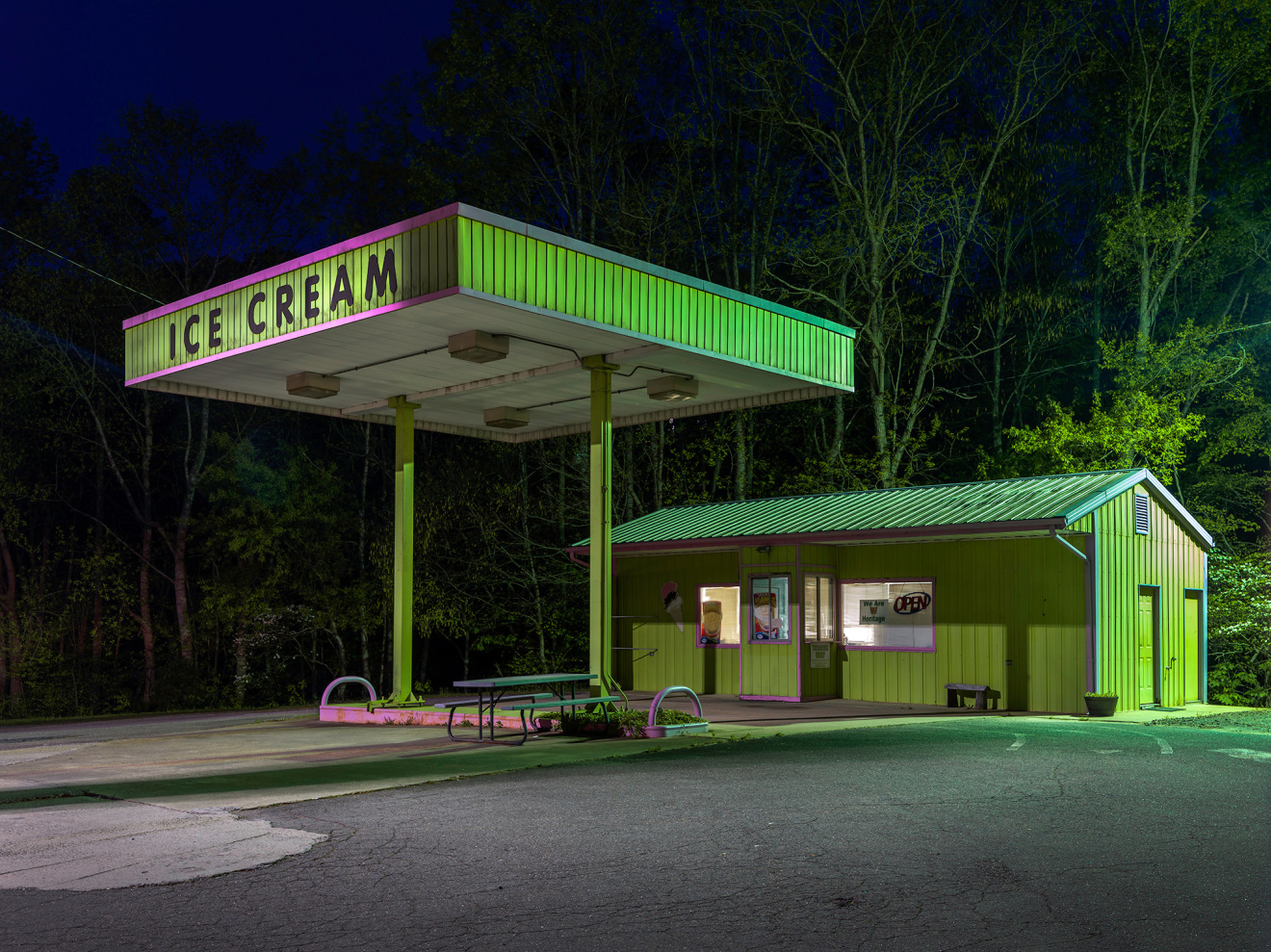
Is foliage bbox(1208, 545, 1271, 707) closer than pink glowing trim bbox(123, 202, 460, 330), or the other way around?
pink glowing trim bbox(123, 202, 460, 330)

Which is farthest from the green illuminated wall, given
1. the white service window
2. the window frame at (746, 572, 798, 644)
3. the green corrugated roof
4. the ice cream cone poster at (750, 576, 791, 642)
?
the white service window

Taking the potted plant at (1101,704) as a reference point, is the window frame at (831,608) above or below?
above

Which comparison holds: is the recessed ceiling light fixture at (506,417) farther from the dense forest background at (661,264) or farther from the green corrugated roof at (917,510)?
the dense forest background at (661,264)

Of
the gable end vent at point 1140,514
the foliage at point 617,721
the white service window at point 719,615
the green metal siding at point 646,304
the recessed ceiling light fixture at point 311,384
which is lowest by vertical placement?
the foliage at point 617,721

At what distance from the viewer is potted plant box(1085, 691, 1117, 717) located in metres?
15.3

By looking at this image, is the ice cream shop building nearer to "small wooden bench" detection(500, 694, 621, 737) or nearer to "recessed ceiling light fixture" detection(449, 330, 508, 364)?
"small wooden bench" detection(500, 694, 621, 737)

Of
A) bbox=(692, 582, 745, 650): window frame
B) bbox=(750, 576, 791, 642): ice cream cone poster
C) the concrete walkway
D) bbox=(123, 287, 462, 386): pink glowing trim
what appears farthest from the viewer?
bbox=(692, 582, 745, 650): window frame

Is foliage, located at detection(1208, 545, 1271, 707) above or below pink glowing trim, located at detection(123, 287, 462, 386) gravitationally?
below

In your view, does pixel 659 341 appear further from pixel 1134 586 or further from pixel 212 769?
pixel 1134 586

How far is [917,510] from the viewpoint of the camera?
1784 centimetres

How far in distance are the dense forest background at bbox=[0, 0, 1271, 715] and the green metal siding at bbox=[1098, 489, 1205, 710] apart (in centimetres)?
619

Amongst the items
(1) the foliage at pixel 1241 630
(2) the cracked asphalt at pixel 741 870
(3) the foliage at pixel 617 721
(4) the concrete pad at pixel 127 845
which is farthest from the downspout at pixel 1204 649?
(4) the concrete pad at pixel 127 845

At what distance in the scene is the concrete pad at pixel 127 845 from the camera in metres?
6.05

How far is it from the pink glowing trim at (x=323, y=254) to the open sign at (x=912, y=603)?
32.5 ft
